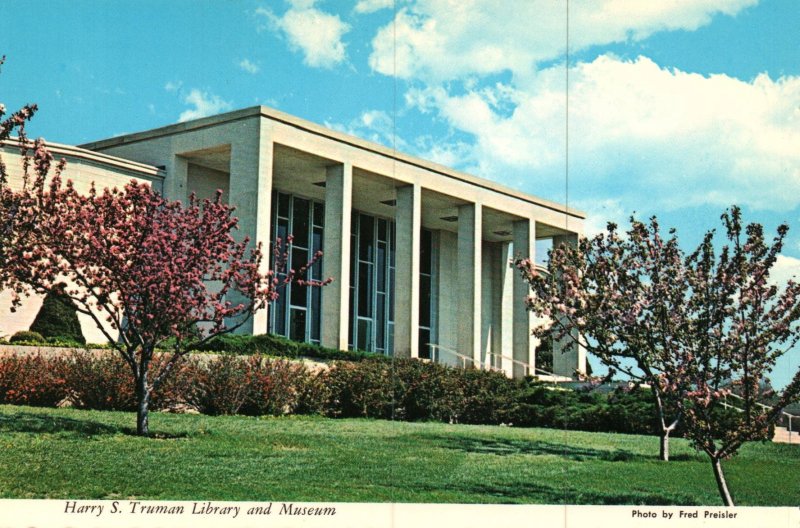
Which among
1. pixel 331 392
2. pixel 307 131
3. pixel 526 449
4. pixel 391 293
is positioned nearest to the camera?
pixel 526 449

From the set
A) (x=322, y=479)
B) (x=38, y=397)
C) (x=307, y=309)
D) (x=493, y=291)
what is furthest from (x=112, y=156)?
(x=493, y=291)

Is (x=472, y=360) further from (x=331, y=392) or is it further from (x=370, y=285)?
(x=331, y=392)

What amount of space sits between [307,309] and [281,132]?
5.01m

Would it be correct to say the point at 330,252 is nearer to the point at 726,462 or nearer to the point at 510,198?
the point at 510,198

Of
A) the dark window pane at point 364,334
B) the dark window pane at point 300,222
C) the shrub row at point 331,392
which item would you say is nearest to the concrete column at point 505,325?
the dark window pane at point 364,334

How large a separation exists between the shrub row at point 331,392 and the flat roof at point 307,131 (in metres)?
3.23

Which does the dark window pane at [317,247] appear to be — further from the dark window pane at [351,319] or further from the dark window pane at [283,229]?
the dark window pane at [283,229]

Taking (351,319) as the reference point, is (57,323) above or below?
below

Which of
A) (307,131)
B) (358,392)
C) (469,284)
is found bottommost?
(358,392)

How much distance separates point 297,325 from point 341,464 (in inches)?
364

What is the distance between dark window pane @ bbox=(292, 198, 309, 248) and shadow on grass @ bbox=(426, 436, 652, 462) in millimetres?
7647

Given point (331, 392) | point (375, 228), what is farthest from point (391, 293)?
point (331, 392)

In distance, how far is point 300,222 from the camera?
69.9ft

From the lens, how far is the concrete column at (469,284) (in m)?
25.2
